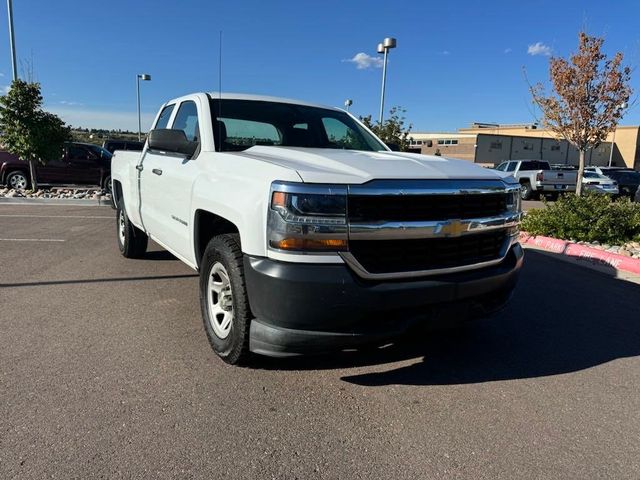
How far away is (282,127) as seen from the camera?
4.64 metres

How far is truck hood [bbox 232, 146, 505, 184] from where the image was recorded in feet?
9.39

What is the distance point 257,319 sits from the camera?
9.84ft

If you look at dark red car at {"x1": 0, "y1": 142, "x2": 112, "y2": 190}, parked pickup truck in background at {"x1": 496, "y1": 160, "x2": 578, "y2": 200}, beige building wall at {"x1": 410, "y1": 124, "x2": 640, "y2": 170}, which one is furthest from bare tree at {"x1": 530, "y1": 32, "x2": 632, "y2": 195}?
beige building wall at {"x1": 410, "y1": 124, "x2": 640, "y2": 170}

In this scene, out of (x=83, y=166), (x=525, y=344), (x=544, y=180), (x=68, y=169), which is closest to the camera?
(x=525, y=344)

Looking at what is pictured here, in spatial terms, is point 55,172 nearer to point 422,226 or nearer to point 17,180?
point 17,180

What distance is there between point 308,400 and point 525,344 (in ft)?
6.66

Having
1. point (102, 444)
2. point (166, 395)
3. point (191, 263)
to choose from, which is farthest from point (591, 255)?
point (102, 444)

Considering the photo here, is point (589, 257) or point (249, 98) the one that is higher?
point (249, 98)

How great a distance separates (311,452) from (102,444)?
1.08 metres

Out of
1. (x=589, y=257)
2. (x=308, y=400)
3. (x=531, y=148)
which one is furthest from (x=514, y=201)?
(x=531, y=148)

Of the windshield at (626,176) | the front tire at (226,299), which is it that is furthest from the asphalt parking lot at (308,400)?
the windshield at (626,176)

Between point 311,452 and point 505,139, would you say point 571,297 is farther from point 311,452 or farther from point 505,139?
point 505,139

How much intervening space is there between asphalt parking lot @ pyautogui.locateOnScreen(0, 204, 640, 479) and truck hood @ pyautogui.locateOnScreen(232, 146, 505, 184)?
1390 mm

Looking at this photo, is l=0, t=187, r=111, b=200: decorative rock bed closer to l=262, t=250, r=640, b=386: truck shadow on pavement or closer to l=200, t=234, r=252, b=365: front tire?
l=200, t=234, r=252, b=365: front tire
